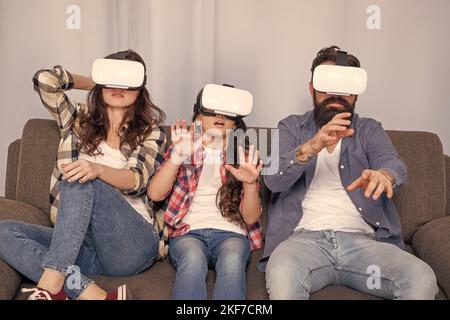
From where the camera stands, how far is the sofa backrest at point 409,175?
194 cm

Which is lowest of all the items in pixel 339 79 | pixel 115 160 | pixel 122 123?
pixel 115 160

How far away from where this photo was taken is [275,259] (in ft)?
5.22

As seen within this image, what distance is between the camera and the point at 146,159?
1.82 meters

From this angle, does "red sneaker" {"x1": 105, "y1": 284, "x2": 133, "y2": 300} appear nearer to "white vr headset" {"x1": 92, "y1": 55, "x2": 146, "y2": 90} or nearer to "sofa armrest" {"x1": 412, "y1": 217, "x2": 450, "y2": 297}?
"white vr headset" {"x1": 92, "y1": 55, "x2": 146, "y2": 90}

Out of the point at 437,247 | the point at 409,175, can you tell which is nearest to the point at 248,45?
the point at 409,175

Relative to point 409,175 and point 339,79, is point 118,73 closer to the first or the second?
point 339,79

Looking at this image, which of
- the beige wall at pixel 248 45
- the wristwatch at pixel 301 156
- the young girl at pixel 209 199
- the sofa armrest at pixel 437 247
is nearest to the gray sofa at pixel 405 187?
the sofa armrest at pixel 437 247

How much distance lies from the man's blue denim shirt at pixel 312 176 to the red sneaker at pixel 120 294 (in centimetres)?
41

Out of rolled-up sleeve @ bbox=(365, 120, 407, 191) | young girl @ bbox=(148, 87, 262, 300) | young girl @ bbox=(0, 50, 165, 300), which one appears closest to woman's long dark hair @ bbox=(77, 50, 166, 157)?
young girl @ bbox=(0, 50, 165, 300)

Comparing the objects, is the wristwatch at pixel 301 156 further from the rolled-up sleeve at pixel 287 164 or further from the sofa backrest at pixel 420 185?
the sofa backrest at pixel 420 185

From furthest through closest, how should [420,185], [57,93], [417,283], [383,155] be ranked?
[420,185], [57,93], [383,155], [417,283]

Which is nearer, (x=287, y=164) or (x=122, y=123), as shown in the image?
(x=287, y=164)

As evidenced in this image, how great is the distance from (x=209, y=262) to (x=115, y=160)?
412mm
